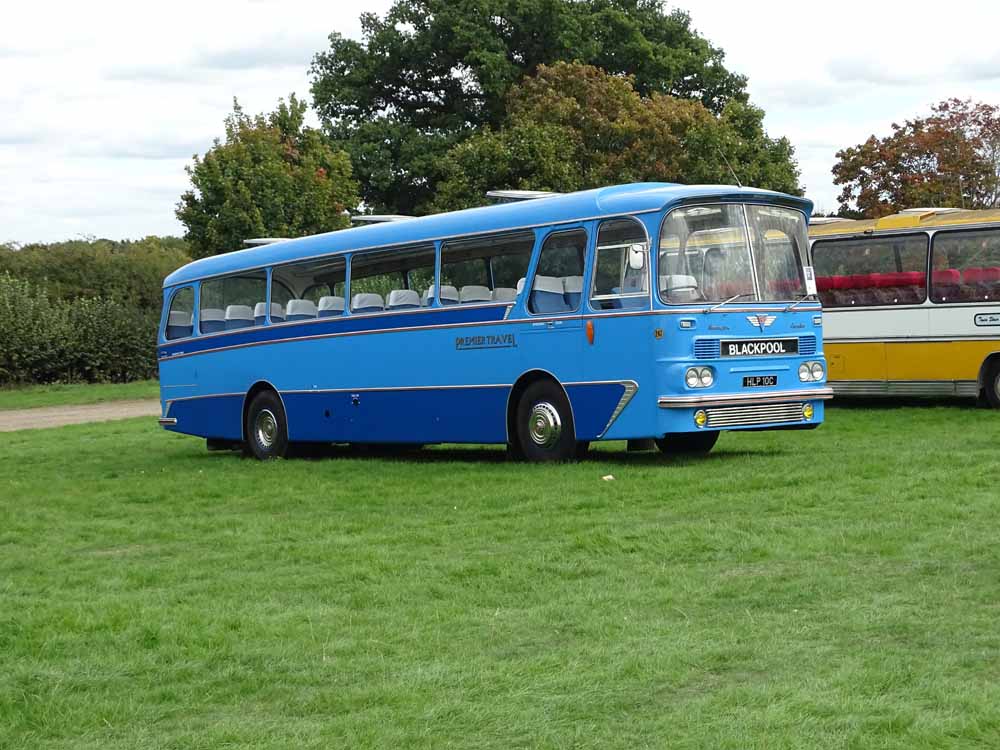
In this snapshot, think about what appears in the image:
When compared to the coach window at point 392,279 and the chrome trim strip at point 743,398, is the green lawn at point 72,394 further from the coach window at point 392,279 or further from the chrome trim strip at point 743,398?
the chrome trim strip at point 743,398

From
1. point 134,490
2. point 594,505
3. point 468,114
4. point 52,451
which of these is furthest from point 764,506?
point 468,114

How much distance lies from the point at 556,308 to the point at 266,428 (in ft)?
19.4

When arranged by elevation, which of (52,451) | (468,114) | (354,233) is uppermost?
(468,114)

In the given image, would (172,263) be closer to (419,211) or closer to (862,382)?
(419,211)

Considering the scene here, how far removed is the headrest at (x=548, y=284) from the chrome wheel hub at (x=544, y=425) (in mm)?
1183

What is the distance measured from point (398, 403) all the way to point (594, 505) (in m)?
6.40

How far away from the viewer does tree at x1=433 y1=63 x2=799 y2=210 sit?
44.5 metres

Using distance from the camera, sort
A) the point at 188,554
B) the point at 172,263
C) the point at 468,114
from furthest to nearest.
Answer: the point at 468,114, the point at 172,263, the point at 188,554

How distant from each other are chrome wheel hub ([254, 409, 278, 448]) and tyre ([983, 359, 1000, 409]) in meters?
10.2

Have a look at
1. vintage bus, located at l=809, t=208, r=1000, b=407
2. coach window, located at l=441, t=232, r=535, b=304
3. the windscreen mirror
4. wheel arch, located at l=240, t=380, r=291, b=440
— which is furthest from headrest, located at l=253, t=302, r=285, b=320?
vintage bus, located at l=809, t=208, r=1000, b=407

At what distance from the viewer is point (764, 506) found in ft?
40.3

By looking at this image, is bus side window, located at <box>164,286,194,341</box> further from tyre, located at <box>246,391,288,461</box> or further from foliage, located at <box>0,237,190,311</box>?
foliage, located at <box>0,237,190,311</box>

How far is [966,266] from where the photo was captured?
78.9ft

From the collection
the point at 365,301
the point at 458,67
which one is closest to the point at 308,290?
the point at 365,301
